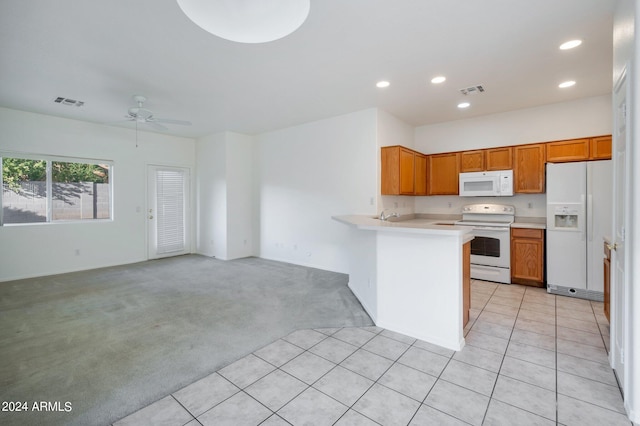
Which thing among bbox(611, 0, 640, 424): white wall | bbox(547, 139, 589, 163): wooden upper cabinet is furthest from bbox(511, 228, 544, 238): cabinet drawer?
bbox(611, 0, 640, 424): white wall

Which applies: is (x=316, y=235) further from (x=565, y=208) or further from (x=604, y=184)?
(x=604, y=184)

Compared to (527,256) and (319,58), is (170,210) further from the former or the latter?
(527,256)

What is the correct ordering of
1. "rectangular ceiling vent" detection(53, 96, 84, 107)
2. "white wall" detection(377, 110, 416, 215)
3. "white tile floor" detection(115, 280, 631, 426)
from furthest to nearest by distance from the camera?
"white wall" detection(377, 110, 416, 215) → "rectangular ceiling vent" detection(53, 96, 84, 107) → "white tile floor" detection(115, 280, 631, 426)

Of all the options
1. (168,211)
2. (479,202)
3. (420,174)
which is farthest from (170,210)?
(479,202)

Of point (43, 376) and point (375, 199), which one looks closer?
point (43, 376)

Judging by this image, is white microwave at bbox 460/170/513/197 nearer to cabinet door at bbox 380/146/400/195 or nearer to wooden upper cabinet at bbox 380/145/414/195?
wooden upper cabinet at bbox 380/145/414/195

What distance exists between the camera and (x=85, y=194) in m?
5.77

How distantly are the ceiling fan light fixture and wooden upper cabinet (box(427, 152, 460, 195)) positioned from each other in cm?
425

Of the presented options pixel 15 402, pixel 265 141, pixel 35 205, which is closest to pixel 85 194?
pixel 35 205

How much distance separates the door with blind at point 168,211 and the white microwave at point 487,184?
613cm

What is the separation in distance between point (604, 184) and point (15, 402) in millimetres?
6091

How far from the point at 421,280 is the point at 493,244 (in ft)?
8.43

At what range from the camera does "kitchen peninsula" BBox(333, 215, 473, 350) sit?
8.52ft

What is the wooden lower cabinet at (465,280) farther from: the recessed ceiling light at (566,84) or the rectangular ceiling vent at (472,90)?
the recessed ceiling light at (566,84)
